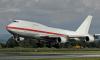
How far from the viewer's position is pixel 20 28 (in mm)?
96188

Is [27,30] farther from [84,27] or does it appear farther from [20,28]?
[84,27]

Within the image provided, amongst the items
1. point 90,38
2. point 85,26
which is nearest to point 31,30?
point 90,38

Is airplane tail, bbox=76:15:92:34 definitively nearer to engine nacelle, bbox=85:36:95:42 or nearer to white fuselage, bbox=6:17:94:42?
white fuselage, bbox=6:17:94:42

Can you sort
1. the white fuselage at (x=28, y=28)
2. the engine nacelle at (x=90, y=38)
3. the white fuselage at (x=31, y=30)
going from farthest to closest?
the engine nacelle at (x=90, y=38) < the white fuselage at (x=28, y=28) < the white fuselage at (x=31, y=30)

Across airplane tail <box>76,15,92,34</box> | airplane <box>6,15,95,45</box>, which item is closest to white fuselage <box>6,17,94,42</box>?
airplane <box>6,15,95,45</box>

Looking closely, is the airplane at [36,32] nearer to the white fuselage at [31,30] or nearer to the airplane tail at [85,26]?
the white fuselage at [31,30]

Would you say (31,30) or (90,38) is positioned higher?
(31,30)

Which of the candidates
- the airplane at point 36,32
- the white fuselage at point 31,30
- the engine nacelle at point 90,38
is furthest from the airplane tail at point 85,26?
the engine nacelle at point 90,38

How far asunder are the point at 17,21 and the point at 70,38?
948 inches

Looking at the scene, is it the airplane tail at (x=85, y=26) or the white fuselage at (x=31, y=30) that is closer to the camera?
the white fuselage at (x=31, y=30)

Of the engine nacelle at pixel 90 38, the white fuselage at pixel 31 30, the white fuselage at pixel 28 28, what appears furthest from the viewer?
the engine nacelle at pixel 90 38

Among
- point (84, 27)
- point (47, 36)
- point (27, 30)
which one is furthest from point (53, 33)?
point (84, 27)

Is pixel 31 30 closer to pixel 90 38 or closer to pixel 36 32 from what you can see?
pixel 36 32

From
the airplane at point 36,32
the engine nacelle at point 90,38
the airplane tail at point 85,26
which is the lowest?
the engine nacelle at point 90,38
